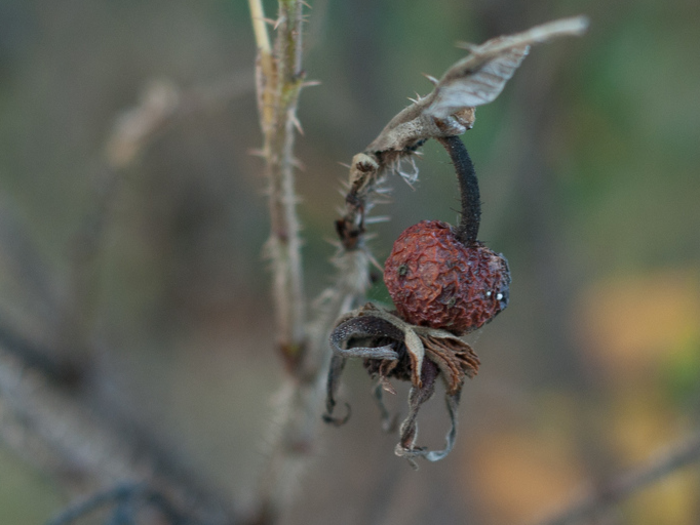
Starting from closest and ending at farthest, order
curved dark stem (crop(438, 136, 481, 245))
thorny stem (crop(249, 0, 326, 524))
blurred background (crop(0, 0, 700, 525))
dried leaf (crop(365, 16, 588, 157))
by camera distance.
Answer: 1. dried leaf (crop(365, 16, 588, 157))
2. curved dark stem (crop(438, 136, 481, 245))
3. thorny stem (crop(249, 0, 326, 524))
4. blurred background (crop(0, 0, 700, 525))

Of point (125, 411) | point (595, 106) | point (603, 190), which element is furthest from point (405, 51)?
point (125, 411)

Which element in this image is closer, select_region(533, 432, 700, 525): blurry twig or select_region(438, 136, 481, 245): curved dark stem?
select_region(438, 136, 481, 245): curved dark stem

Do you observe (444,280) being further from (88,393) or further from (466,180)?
(88,393)

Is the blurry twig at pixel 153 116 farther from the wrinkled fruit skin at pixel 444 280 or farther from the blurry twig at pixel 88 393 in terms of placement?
the wrinkled fruit skin at pixel 444 280

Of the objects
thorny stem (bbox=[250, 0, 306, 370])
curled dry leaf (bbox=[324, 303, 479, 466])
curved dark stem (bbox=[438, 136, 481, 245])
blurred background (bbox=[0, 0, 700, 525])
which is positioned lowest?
curled dry leaf (bbox=[324, 303, 479, 466])

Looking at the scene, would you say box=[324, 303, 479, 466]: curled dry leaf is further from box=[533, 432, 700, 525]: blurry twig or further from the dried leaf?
box=[533, 432, 700, 525]: blurry twig

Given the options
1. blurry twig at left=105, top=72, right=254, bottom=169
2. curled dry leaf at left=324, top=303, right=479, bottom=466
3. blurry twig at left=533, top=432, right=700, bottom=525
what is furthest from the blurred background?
curled dry leaf at left=324, top=303, right=479, bottom=466

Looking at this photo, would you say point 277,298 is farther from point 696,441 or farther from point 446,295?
point 696,441
